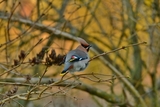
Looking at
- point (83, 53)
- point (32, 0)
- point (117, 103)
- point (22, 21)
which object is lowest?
point (117, 103)

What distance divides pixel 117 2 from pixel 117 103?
2122mm

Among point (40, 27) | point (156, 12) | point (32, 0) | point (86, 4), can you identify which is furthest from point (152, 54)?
point (32, 0)

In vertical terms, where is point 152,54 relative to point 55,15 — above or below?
below

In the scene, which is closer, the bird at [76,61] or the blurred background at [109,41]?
the bird at [76,61]

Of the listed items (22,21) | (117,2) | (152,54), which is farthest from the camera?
(117,2)

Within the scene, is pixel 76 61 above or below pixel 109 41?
below

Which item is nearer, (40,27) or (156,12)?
(40,27)

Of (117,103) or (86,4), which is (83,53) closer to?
(117,103)

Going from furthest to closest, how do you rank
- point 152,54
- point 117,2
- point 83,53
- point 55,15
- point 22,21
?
1. point 55,15
2. point 117,2
3. point 152,54
4. point 22,21
5. point 83,53

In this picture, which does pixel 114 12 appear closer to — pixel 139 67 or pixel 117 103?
pixel 139 67

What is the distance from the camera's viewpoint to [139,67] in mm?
10055

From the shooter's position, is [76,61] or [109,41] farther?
[109,41]

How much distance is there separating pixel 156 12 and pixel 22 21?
8.50 ft

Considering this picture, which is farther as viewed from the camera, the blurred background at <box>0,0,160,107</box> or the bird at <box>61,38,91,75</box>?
the blurred background at <box>0,0,160,107</box>
